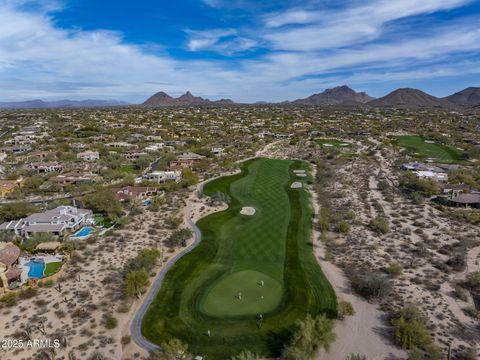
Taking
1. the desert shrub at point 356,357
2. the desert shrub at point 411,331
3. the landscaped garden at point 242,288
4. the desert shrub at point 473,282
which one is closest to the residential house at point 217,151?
the landscaped garden at point 242,288

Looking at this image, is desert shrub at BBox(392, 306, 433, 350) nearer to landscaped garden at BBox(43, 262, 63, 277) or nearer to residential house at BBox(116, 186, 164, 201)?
landscaped garden at BBox(43, 262, 63, 277)

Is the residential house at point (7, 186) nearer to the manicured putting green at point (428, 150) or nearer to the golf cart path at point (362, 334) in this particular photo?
the golf cart path at point (362, 334)

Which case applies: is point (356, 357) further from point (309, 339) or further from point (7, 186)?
point (7, 186)

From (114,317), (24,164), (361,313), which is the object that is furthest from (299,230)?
(24,164)

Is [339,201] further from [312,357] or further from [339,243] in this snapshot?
[312,357]

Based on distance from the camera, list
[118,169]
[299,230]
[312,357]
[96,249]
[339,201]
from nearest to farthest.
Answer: [312,357] → [96,249] → [299,230] → [339,201] → [118,169]

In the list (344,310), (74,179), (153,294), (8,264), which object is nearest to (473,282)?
(344,310)

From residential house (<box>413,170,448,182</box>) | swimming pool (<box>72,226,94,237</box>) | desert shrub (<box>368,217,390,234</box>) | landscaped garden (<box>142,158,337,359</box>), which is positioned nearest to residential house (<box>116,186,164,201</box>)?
swimming pool (<box>72,226,94,237</box>)
